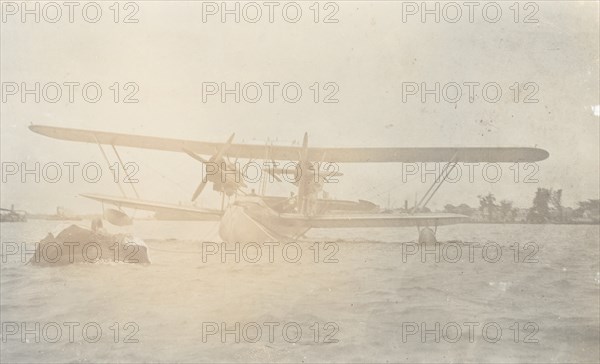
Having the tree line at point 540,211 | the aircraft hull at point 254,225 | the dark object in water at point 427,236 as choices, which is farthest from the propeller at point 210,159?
the tree line at point 540,211

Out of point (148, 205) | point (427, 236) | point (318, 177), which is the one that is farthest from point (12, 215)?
point (427, 236)

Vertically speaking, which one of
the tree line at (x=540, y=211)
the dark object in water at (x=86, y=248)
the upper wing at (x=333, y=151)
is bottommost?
the dark object in water at (x=86, y=248)

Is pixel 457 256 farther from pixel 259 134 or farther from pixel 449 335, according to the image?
pixel 259 134

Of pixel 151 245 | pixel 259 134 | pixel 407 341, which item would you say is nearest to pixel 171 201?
pixel 151 245

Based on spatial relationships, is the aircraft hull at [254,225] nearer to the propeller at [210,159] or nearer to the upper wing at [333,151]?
the propeller at [210,159]

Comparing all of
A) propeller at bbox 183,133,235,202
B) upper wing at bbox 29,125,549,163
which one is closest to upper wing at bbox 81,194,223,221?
propeller at bbox 183,133,235,202

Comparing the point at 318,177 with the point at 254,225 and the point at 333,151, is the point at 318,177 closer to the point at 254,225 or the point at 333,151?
the point at 333,151
